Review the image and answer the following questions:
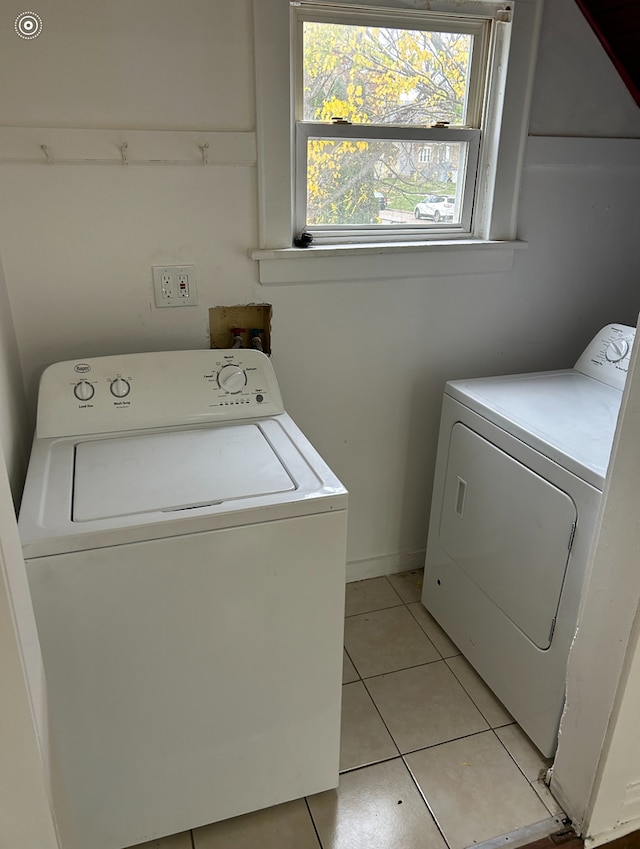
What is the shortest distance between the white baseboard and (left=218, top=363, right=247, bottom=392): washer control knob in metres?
0.90

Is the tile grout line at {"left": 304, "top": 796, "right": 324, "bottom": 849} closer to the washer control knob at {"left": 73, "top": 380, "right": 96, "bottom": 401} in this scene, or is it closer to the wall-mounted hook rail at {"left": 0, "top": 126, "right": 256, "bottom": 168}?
the washer control knob at {"left": 73, "top": 380, "right": 96, "bottom": 401}

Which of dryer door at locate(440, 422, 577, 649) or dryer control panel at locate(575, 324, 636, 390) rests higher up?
dryer control panel at locate(575, 324, 636, 390)

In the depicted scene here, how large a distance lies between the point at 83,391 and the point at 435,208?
1.24 m

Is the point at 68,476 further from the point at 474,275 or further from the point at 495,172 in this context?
the point at 495,172

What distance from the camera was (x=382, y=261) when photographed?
1977 mm

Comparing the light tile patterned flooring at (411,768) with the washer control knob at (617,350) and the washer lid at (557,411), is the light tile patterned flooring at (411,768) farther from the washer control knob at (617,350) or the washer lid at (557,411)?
the washer control knob at (617,350)

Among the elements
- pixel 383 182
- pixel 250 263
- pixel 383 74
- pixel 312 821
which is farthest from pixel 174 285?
pixel 312 821

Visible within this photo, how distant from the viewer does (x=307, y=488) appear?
1336 millimetres

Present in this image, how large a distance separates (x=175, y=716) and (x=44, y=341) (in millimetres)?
1025

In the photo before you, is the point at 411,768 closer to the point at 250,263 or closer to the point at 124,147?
the point at 250,263

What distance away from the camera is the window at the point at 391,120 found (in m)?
1.76

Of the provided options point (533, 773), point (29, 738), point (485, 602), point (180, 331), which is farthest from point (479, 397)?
point (29, 738)

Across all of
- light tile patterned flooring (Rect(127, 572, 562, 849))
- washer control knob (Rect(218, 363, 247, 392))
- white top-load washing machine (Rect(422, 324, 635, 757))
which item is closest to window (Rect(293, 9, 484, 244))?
washer control knob (Rect(218, 363, 247, 392))

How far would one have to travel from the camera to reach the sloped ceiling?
70.0 inches
